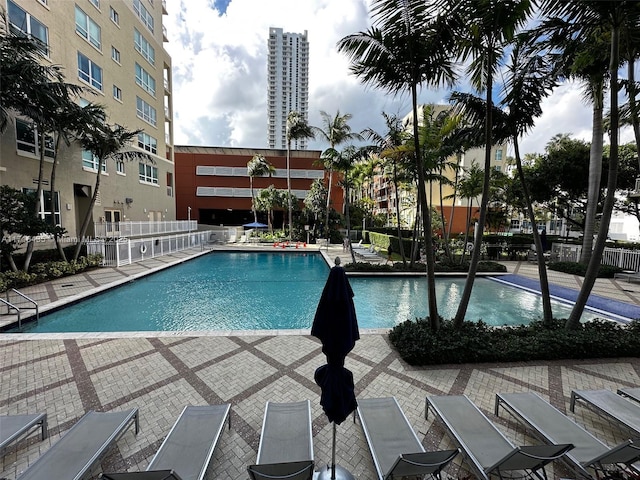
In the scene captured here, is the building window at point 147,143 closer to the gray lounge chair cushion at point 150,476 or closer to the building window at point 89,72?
the building window at point 89,72

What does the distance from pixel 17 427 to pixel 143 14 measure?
30708 millimetres

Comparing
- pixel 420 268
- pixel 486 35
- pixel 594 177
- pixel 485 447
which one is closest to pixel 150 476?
pixel 485 447

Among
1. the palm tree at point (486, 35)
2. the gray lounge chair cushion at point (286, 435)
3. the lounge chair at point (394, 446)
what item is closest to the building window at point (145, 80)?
the palm tree at point (486, 35)

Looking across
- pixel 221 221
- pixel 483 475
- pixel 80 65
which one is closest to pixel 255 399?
pixel 483 475

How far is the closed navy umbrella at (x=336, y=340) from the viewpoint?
102 inches

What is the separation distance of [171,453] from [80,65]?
2167 centimetres

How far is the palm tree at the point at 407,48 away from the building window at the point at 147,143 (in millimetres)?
22889

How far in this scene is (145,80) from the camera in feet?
75.8

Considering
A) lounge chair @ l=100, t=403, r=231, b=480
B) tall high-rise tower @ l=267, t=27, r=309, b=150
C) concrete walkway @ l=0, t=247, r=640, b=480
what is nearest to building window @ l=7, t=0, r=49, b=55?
concrete walkway @ l=0, t=247, r=640, b=480

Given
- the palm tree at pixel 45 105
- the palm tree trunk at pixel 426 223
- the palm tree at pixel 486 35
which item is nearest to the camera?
the palm tree at pixel 486 35

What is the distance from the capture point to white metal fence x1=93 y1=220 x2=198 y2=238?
1706 cm

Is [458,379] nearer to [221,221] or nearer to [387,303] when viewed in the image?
[387,303]

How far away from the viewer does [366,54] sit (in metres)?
5.22

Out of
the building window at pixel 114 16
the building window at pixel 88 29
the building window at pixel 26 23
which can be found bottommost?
the building window at pixel 26 23
